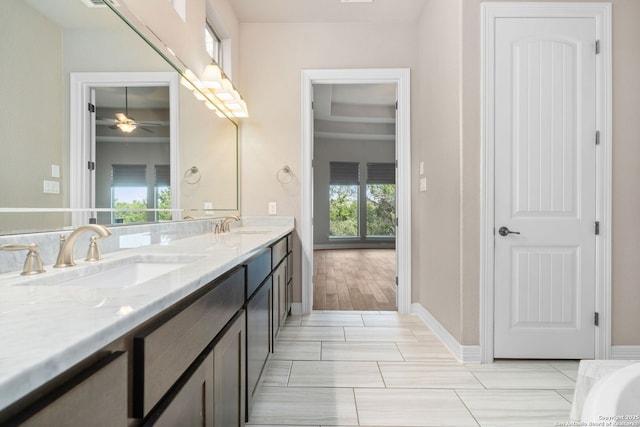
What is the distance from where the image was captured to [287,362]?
2234 millimetres

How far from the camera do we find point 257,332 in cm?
166

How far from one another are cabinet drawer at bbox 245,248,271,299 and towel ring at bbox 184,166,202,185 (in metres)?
0.72

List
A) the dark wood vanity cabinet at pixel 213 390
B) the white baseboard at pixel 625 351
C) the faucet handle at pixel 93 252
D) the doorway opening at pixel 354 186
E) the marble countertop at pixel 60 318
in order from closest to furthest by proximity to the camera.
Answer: the marble countertop at pixel 60 318 → the dark wood vanity cabinet at pixel 213 390 → the faucet handle at pixel 93 252 → the white baseboard at pixel 625 351 → the doorway opening at pixel 354 186

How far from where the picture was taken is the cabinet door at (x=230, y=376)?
1.06 m

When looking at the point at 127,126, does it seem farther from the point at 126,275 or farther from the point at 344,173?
the point at 344,173

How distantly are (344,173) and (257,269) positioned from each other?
7.27m

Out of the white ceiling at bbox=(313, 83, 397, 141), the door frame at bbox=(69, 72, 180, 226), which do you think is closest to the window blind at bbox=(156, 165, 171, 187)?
the door frame at bbox=(69, 72, 180, 226)

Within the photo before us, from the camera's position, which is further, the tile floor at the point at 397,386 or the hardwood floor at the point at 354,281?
the hardwood floor at the point at 354,281

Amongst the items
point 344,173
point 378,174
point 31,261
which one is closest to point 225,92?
point 31,261

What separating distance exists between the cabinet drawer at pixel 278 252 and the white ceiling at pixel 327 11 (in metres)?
2.07

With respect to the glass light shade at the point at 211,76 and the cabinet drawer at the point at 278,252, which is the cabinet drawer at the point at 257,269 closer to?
the cabinet drawer at the point at 278,252

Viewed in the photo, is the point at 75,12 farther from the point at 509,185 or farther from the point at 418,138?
the point at 418,138

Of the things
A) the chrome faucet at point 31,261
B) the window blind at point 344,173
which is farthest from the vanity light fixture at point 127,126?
the window blind at point 344,173

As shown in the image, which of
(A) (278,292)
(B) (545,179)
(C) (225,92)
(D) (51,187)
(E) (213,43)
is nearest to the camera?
(D) (51,187)
